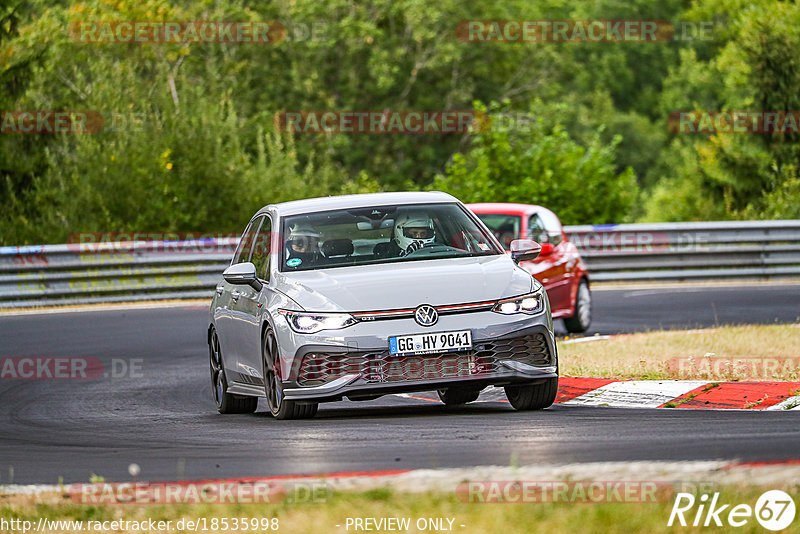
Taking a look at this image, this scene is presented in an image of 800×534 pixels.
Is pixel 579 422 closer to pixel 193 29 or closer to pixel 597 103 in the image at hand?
pixel 193 29

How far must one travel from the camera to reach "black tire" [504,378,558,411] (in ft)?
34.0

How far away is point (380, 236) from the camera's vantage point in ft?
36.2

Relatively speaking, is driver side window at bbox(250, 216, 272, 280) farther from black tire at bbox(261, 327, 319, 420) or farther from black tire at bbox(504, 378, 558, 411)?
black tire at bbox(504, 378, 558, 411)

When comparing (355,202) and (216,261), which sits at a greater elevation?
(355,202)

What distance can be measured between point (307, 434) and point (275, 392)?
113 centimetres

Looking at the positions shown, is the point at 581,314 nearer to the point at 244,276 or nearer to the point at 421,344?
the point at 244,276

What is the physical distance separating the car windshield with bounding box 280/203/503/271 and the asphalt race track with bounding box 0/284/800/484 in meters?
1.10

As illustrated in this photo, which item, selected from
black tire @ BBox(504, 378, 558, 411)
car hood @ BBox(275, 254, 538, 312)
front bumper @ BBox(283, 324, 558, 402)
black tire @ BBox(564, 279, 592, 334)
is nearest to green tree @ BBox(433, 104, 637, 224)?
black tire @ BBox(564, 279, 592, 334)

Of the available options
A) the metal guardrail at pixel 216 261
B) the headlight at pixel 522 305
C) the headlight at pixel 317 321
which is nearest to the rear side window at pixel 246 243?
the headlight at pixel 317 321

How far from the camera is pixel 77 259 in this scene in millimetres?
25812

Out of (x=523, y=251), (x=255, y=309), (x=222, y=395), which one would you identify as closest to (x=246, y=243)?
(x=222, y=395)

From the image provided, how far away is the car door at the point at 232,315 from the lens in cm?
1158

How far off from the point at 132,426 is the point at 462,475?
4.53m

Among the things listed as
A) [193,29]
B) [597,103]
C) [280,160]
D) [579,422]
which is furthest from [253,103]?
[579,422]
